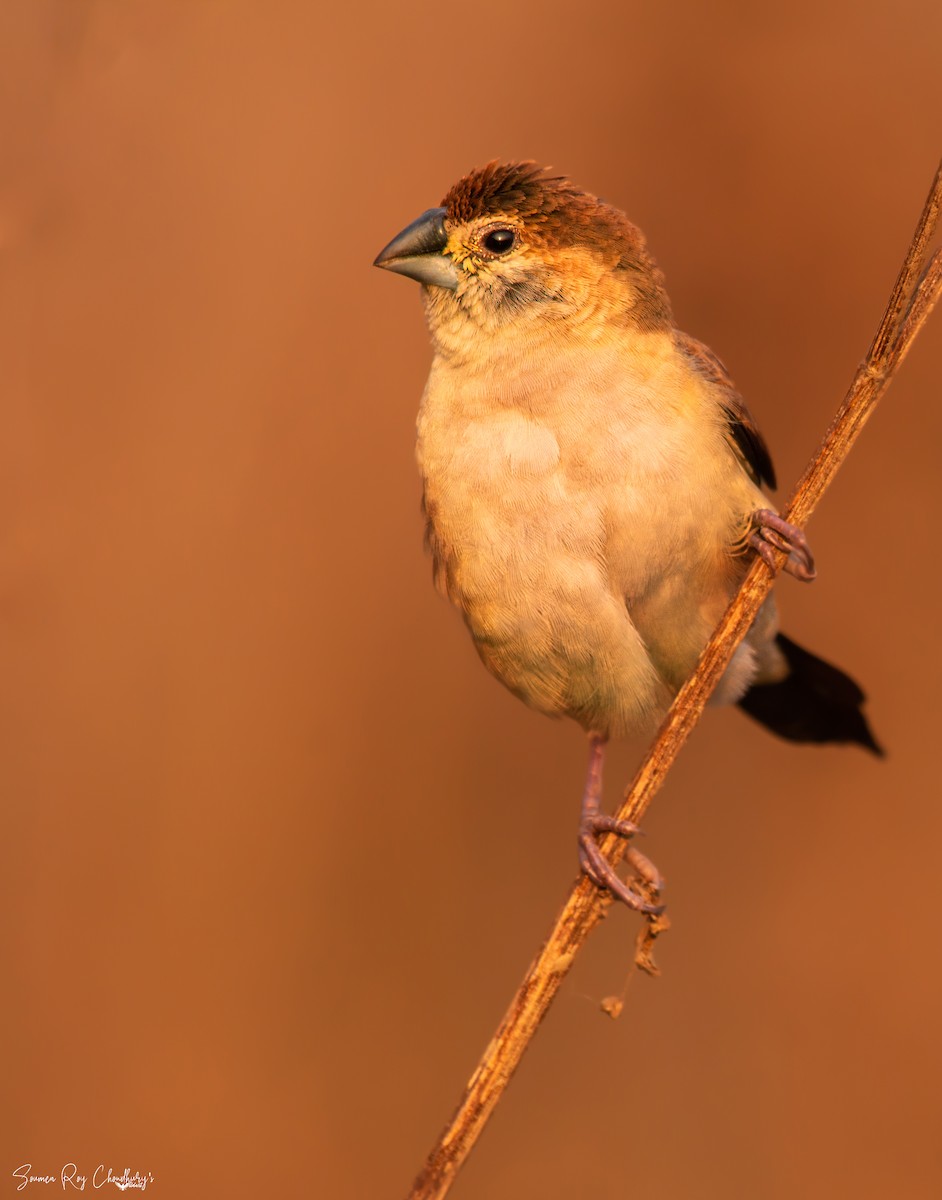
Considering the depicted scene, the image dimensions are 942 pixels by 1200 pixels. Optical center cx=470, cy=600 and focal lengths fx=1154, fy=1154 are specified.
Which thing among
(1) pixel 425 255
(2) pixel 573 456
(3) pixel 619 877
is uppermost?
(1) pixel 425 255

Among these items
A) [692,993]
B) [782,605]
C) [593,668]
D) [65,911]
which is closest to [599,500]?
[593,668]

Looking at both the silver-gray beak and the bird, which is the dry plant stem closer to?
the bird

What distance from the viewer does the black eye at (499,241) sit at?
2830mm

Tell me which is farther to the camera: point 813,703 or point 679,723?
point 813,703

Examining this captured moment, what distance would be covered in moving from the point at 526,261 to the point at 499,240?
9 centimetres

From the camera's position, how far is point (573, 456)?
8.68 ft

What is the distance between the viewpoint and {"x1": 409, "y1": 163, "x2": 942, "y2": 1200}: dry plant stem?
2.03m

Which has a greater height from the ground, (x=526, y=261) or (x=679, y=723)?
(x=526, y=261)

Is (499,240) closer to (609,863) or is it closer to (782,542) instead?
(782,542)
